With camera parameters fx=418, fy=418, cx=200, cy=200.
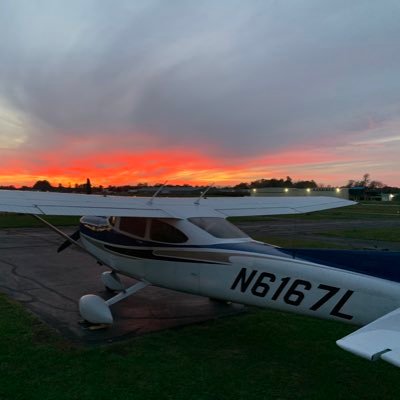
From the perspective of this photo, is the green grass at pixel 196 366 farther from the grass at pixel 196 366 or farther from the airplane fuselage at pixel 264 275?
the airplane fuselage at pixel 264 275

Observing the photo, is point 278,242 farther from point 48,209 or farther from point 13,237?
point 48,209

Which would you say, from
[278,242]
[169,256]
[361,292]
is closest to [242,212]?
[169,256]

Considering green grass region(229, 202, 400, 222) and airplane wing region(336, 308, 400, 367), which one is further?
green grass region(229, 202, 400, 222)

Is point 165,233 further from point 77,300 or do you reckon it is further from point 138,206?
point 77,300

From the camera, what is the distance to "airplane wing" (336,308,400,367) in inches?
101

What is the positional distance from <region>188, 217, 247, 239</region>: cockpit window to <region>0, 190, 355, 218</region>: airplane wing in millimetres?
155

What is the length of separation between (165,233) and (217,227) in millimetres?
815

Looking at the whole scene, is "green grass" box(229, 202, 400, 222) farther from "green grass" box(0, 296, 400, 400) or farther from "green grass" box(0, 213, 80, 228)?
"green grass" box(0, 296, 400, 400)

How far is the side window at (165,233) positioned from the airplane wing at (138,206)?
21cm

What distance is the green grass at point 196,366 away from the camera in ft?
14.3

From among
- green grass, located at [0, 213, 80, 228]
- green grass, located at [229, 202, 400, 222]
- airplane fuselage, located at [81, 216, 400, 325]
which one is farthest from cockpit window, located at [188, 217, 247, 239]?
green grass, located at [229, 202, 400, 222]

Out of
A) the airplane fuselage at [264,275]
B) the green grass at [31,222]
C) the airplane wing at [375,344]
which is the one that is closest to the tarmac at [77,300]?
the airplane fuselage at [264,275]

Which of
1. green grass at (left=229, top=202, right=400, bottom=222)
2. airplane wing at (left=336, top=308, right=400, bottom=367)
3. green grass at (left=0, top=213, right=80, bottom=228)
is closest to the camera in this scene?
airplane wing at (left=336, top=308, right=400, bottom=367)

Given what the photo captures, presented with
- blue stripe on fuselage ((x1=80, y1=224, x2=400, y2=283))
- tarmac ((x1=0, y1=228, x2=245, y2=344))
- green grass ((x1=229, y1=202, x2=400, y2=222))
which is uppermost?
blue stripe on fuselage ((x1=80, y1=224, x2=400, y2=283))
